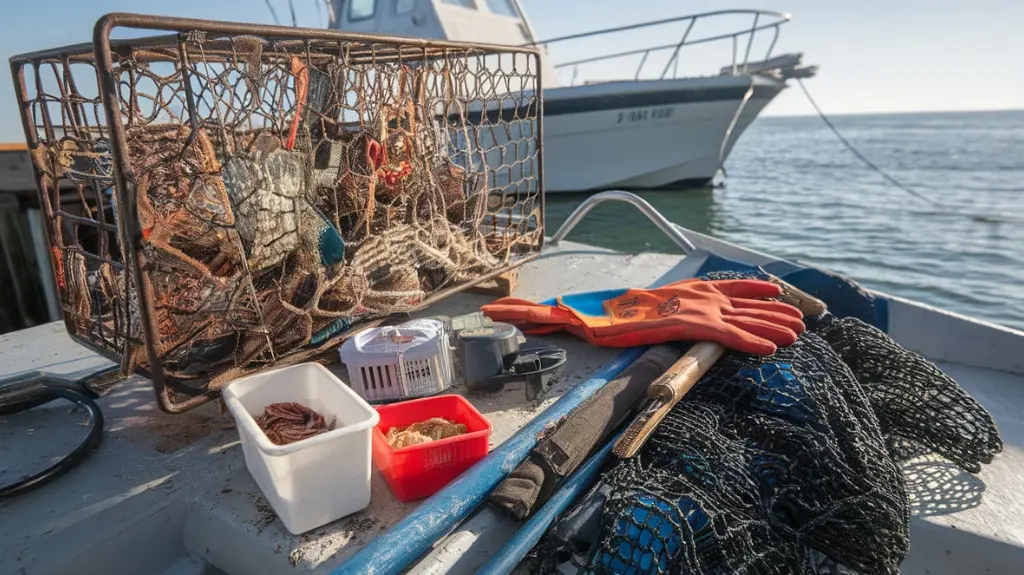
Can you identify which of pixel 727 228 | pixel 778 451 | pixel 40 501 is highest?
pixel 40 501

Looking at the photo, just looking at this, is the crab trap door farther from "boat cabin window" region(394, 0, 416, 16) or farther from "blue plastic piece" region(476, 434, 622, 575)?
"boat cabin window" region(394, 0, 416, 16)

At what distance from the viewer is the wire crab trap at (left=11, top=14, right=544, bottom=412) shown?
143 centimetres

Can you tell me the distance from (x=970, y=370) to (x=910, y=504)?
1337 millimetres

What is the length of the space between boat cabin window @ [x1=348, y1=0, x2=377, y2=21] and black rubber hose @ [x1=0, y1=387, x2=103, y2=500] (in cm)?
886

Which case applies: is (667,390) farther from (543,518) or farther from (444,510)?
(444,510)

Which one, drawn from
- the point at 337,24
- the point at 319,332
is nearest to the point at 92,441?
the point at 319,332

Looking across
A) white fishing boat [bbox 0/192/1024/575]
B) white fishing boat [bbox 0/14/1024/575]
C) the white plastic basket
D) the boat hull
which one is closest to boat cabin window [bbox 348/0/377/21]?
the boat hull

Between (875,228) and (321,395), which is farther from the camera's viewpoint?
(875,228)

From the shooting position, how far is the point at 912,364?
1.98 m

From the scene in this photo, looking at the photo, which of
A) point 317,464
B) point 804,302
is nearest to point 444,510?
point 317,464

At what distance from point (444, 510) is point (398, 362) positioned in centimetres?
56

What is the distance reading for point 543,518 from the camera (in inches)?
49.1

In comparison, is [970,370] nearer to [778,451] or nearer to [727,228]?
[778,451]

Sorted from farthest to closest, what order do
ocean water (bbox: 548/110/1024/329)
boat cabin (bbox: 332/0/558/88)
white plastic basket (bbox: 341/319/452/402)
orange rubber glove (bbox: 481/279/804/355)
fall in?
boat cabin (bbox: 332/0/558/88) → ocean water (bbox: 548/110/1024/329) → orange rubber glove (bbox: 481/279/804/355) → white plastic basket (bbox: 341/319/452/402)
